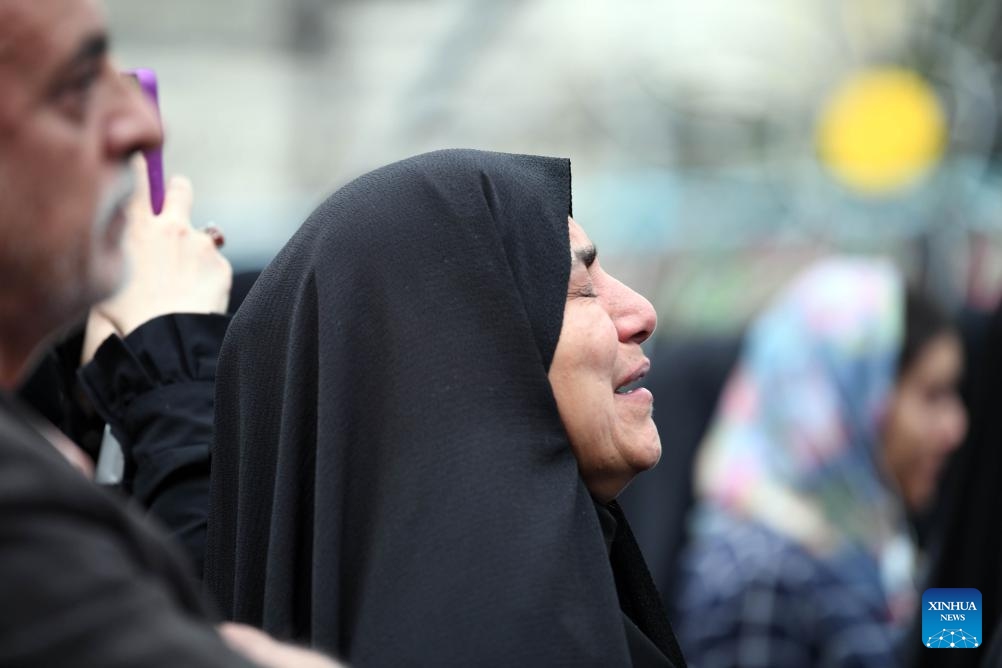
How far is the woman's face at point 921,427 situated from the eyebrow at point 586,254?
2.90 metres

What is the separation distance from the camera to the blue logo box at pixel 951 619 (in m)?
3.51

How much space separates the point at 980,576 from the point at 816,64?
21.0 feet

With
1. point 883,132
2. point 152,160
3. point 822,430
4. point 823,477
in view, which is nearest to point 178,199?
point 152,160

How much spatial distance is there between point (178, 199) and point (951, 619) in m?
2.20

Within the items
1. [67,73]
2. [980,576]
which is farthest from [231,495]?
[980,576]

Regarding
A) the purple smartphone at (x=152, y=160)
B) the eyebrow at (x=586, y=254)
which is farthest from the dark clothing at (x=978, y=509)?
the purple smartphone at (x=152, y=160)

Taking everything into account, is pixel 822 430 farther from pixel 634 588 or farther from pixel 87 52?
pixel 87 52

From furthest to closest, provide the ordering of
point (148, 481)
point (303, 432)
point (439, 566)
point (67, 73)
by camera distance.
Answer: point (148, 481), point (303, 432), point (439, 566), point (67, 73)

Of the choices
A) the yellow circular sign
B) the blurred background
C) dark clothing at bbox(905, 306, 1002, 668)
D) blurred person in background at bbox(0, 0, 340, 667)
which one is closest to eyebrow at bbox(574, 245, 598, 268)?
blurred person in background at bbox(0, 0, 340, 667)

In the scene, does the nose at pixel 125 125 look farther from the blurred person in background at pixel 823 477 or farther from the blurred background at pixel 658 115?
the blurred background at pixel 658 115

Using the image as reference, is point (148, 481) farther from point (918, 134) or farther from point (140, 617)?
point (918, 134)

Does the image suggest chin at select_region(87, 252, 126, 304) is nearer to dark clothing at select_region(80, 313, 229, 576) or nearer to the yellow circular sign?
dark clothing at select_region(80, 313, 229, 576)

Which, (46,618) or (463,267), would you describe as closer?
(46,618)

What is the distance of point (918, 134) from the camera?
963cm
